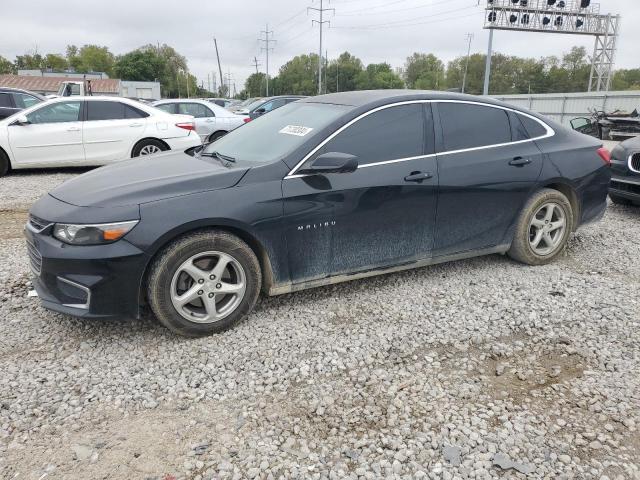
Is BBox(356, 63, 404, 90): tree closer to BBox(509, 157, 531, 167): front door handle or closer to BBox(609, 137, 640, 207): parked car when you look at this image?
BBox(609, 137, 640, 207): parked car

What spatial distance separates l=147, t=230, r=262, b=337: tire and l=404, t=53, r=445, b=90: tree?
334 ft

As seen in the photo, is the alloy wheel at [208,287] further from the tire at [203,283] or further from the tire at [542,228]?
the tire at [542,228]

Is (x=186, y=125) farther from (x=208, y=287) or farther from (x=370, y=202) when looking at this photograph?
(x=208, y=287)

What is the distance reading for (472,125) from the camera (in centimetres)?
429

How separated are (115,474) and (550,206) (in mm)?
4121

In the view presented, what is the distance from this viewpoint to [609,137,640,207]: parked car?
21.1ft

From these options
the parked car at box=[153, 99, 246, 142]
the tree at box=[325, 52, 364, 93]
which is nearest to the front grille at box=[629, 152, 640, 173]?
the parked car at box=[153, 99, 246, 142]

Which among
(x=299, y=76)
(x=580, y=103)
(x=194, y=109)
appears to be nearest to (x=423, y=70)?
(x=299, y=76)

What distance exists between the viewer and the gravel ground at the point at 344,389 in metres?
2.33

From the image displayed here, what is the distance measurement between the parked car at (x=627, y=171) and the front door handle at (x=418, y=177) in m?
4.02

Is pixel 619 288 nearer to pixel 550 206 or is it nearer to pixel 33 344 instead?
pixel 550 206

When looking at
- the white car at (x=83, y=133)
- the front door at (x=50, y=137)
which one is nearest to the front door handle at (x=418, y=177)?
the white car at (x=83, y=133)

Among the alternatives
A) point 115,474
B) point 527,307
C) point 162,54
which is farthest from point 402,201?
point 162,54

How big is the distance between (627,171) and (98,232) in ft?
21.0
